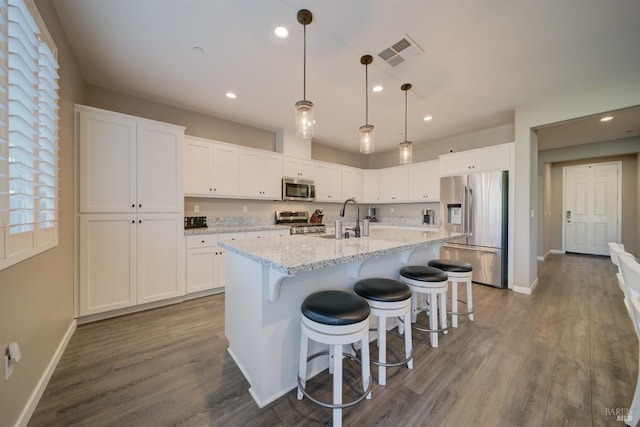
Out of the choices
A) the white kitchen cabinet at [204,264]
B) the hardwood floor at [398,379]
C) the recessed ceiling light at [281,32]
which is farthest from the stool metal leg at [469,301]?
the white kitchen cabinet at [204,264]

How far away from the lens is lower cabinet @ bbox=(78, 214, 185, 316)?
2404 mm

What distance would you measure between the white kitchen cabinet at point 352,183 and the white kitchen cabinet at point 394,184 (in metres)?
0.50

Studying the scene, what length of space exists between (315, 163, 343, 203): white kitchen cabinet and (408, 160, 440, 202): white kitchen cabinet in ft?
5.15

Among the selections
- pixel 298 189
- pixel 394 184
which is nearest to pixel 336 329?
pixel 298 189

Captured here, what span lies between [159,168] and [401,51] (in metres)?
2.95

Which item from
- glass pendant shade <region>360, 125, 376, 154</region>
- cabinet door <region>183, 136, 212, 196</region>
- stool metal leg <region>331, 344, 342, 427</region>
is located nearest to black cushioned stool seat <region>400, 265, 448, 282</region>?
stool metal leg <region>331, 344, 342, 427</region>

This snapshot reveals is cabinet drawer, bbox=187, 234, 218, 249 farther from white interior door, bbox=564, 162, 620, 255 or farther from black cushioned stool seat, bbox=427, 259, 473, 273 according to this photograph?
white interior door, bbox=564, 162, 620, 255

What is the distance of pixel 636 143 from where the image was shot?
4.70 meters

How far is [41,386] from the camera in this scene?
149 cm

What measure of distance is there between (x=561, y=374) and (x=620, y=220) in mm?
6457

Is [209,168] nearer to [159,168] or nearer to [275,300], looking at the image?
[159,168]

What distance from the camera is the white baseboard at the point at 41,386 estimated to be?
1.27 m

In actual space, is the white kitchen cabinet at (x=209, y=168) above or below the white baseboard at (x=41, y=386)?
above

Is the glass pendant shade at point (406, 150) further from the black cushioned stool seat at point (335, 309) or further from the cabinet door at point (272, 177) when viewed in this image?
the cabinet door at point (272, 177)
